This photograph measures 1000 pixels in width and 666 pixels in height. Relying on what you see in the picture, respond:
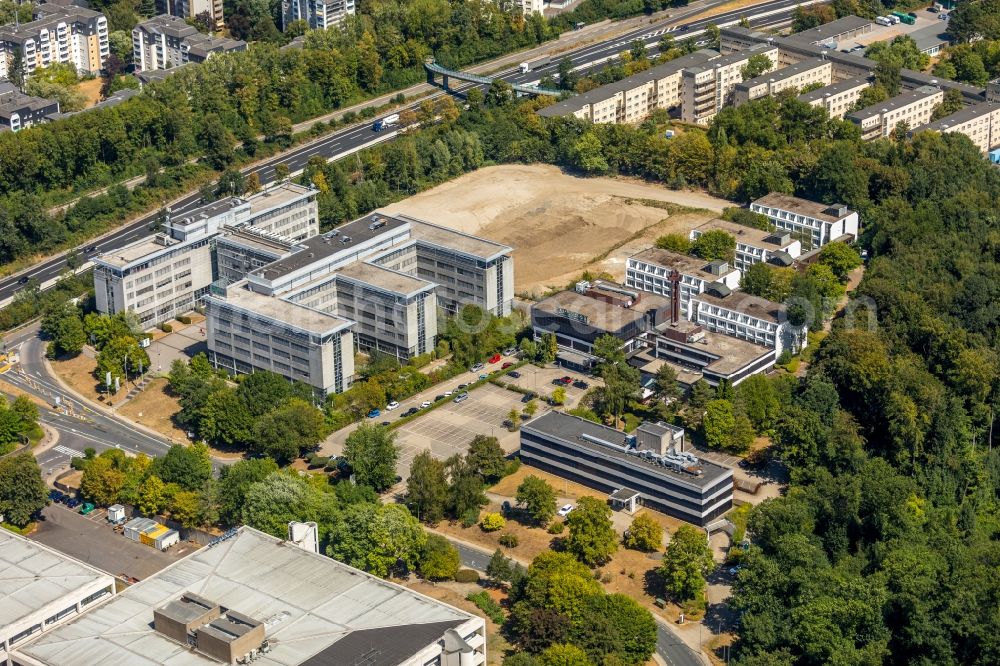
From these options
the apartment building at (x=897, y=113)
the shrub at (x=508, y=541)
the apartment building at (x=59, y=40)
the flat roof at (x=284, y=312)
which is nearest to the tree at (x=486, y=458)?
the shrub at (x=508, y=541)

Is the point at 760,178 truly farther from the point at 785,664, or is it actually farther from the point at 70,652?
the point at 70,652

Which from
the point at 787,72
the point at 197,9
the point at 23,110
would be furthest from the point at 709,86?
the point at 23,110

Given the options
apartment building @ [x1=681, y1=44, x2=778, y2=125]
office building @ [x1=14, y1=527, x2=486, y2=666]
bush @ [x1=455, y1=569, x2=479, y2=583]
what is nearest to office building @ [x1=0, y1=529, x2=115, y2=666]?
office building @ [x1=14, y1=527, x2=486, y2=666]

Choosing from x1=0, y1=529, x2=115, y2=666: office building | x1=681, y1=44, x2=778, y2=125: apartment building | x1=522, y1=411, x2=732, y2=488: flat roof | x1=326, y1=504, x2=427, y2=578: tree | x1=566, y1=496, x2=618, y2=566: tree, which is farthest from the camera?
x1=681, y1=44, x2=778, y2=125: apartment building

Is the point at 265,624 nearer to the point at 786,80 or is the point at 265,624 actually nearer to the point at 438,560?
the point at 438,560

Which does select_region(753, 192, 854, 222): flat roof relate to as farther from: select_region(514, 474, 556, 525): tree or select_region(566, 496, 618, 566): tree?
select_region(566, 496, 618, 566): tree

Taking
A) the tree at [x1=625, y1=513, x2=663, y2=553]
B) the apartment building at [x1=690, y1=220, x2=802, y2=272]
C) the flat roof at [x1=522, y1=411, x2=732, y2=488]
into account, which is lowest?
the tree at [x1=625, y1=513, x2=663, y2=553]

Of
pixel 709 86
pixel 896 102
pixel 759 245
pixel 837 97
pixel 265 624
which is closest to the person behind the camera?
pixel 265 624
